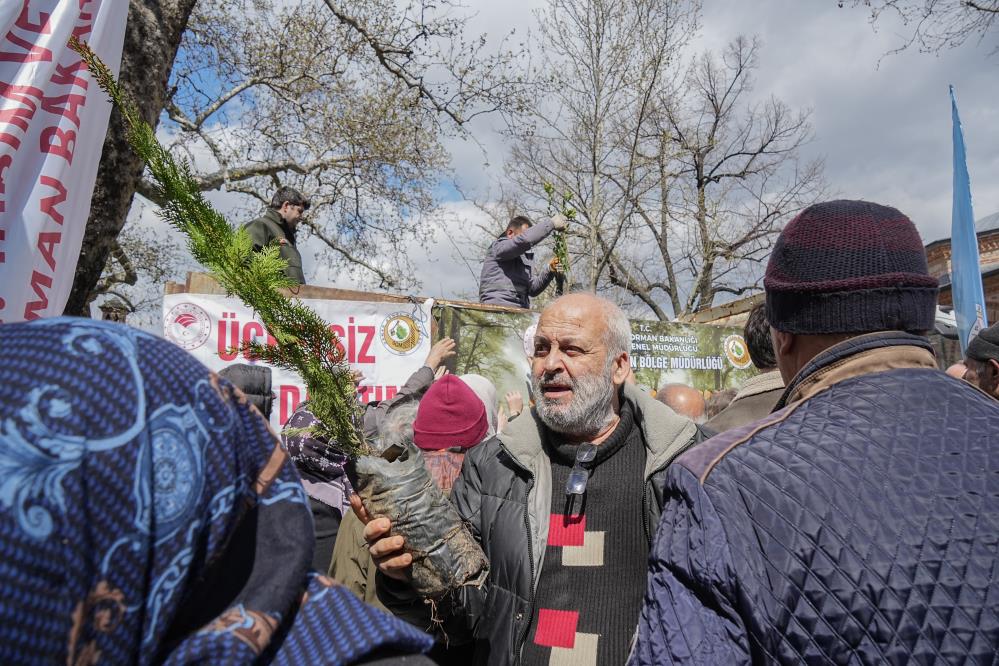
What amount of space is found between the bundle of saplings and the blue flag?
4.72 meters

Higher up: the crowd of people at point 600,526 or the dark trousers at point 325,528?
the crowd of people at point 600,526

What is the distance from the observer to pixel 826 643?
1.07 metres

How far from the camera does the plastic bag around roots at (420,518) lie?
5.34 ft

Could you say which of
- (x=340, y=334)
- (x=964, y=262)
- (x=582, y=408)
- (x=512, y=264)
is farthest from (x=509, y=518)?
(x=512, y=264)

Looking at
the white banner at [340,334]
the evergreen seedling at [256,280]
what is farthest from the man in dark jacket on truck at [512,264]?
the evergreen seedling at [256,280]

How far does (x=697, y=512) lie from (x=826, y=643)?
0.28 metres

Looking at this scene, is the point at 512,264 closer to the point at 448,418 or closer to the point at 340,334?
the point at 340,334

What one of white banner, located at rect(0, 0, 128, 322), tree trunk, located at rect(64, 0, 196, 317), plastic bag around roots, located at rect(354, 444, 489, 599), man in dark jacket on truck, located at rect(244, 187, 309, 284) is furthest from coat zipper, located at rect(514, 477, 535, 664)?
man in dark jacket on truck, located at rect(244, 187, 309, 284)

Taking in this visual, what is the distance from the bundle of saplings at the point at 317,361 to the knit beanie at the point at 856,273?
0.99 m

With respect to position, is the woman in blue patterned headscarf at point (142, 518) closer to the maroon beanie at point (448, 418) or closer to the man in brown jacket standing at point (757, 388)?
the maroon beanie at point (448, 418)

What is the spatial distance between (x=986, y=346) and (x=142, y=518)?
13.7ft

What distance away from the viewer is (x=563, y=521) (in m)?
2.34

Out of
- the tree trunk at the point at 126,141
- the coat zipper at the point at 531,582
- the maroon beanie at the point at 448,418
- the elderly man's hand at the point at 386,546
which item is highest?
the tree trunk at the point at 126,141

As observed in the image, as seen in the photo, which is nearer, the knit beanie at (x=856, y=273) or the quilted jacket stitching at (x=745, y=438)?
the quilted jacket stitching at (x=745, y=438)
